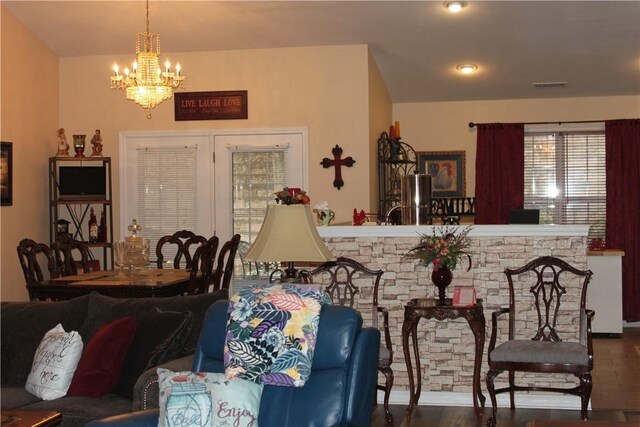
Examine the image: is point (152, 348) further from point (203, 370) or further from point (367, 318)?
point (367, 318)

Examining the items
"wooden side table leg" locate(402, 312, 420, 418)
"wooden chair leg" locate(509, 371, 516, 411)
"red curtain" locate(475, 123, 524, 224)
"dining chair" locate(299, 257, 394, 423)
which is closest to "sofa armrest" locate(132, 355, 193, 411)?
"dining chair" locate(299, 257, 394, 423)

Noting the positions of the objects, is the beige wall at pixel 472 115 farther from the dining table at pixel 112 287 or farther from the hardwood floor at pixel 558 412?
the dining table at pixel 112 287

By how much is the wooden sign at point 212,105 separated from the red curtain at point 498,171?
321cm

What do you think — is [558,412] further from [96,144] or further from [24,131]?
[24,131]

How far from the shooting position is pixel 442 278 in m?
5.27

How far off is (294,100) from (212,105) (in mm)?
788

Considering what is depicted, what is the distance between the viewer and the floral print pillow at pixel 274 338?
320 cm

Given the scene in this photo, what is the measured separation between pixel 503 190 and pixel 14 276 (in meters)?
5.42

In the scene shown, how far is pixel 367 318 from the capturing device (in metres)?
5.60

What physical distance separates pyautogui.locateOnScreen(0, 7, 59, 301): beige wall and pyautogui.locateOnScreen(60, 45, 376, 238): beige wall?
1.55ft

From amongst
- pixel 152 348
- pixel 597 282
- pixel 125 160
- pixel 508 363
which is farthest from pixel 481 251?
pixel 125 160

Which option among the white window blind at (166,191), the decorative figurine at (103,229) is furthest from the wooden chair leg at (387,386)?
the decorative figurine at (103,229)

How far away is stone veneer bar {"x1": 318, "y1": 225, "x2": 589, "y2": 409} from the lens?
5.43 metres

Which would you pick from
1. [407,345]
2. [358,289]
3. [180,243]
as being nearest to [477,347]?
[407,345]
